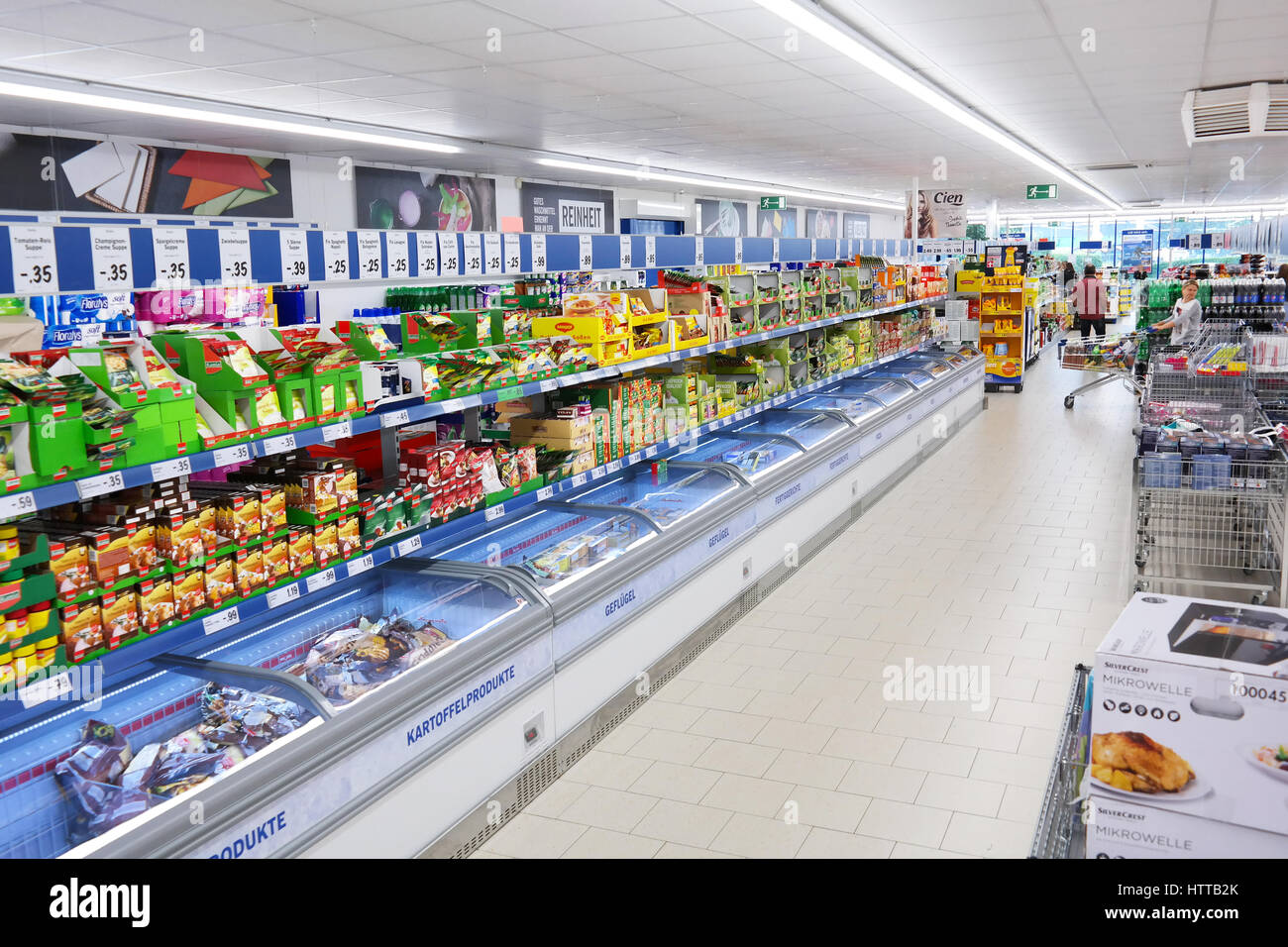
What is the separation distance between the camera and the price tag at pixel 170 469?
2822 mm

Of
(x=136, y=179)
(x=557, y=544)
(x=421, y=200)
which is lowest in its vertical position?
(x=557, y=544)

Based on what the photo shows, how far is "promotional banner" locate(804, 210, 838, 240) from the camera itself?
28.4 m

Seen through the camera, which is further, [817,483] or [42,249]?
[817,483]

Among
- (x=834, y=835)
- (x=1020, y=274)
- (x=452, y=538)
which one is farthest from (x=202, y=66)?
(x=1020, y=274)

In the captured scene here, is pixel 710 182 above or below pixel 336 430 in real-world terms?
Answer: above

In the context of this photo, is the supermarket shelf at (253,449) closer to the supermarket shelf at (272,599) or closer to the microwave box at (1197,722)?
the supermarket shelf at (272,599)

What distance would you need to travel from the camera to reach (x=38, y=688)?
2.59m

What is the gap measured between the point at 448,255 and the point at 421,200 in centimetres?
1111

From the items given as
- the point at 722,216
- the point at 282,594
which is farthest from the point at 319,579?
the point at 722,216

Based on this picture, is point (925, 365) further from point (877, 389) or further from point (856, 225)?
point (856, 225)

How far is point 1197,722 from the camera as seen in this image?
187cm
